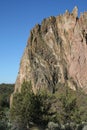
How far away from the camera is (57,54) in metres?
185

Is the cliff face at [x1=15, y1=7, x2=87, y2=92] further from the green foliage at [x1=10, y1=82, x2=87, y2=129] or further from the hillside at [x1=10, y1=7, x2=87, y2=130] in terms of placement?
the green foliage at [x1=10, y1=82, x2=87, y2=129]

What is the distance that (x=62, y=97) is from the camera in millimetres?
66688

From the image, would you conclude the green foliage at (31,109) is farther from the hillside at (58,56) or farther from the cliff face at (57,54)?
the cliff face at (57,54)

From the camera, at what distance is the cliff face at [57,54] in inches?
6993

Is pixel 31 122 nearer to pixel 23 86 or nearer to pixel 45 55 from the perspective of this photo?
pixel 23 86

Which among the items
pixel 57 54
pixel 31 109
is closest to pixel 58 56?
pixel 57 54

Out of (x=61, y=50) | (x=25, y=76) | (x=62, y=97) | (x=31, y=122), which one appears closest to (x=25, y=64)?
(x=25, y=76)

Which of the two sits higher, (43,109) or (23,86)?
(23,86)

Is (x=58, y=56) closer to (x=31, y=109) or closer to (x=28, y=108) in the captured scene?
(x=28, y=108)

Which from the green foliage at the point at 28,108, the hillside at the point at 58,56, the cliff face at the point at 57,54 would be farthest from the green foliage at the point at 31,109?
the cliff face at the point at 57,54

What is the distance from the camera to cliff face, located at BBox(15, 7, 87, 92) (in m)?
178

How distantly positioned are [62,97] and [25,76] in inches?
4756

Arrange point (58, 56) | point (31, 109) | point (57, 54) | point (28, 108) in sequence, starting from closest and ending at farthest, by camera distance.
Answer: point (31, 109)
point (28, 108)
point (58, 56)
point (57, 54)

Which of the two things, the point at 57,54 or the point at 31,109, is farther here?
the point at 57,54
